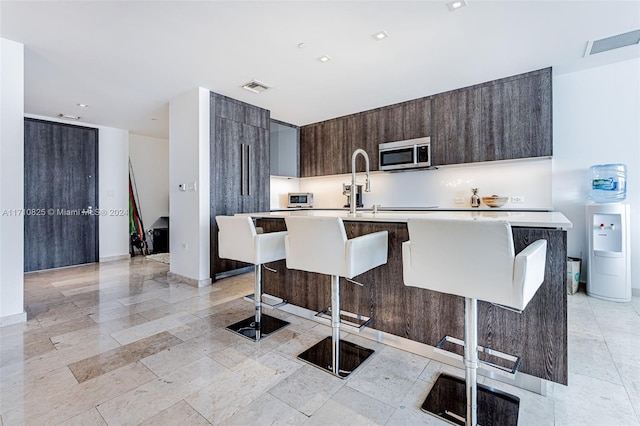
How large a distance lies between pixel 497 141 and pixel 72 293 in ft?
18.2

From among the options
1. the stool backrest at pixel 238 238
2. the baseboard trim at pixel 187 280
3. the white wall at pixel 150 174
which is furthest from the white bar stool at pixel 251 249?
the white wall at pixel 150 174

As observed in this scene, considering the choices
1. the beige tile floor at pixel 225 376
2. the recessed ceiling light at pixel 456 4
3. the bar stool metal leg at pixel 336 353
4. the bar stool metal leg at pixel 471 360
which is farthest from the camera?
the recessed ceiling light at pixel 456 4

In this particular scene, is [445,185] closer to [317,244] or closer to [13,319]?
[317,244]

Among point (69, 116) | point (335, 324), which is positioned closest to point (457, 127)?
point (335, 324)

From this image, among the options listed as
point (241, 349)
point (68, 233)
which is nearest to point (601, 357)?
point (241, 349)

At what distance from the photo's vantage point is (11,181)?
264 cm

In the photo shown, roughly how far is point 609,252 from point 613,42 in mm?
2138

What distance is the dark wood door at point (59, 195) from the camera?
4.71m

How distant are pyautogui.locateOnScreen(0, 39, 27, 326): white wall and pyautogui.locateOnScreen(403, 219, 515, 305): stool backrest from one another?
11.4 feet

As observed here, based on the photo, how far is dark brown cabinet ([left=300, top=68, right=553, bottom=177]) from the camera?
3.35m

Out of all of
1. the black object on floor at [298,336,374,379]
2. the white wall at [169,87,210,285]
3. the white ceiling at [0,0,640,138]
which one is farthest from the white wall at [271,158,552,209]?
the black object on floor at [298,336,374,379]

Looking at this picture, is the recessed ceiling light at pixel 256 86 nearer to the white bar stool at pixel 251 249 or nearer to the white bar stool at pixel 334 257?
the white bar stool at pixel 251 249

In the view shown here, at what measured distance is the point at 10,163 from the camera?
2.64 metres

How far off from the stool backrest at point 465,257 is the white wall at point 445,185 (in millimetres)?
2985
